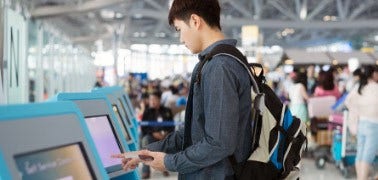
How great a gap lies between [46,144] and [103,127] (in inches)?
41.9

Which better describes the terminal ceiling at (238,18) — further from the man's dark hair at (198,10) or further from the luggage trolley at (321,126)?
the man's dark hair at (198,10)

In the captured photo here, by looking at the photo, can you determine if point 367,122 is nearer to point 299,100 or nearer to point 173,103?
point 299,100

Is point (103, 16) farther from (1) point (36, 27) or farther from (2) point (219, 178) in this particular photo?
(2) point (219, 178)

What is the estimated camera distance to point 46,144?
4.54 feet

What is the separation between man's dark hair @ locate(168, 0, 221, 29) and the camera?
2305 mm

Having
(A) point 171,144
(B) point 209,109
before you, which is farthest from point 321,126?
(B) point 209,109

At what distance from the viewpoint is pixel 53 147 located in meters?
1.41

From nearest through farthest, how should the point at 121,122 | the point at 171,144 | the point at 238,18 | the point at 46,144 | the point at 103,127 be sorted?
the point at 46,144
the point at 103,127
the point at 171,144
the point at 121,122
the point at 238,18

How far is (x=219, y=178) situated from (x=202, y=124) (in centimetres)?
22

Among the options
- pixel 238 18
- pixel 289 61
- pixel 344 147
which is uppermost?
pixel 238 18

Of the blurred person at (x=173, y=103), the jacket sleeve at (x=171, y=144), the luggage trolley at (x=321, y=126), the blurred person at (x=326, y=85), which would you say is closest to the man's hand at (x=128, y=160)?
the jacket sleeve at (x=171, y=144)

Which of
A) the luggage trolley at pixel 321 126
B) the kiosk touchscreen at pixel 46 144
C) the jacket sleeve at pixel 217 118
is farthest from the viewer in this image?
the luggage trolley at pixel 321 126

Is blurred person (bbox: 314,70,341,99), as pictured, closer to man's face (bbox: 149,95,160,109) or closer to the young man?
man's face (bbox: 149,95,160,109)

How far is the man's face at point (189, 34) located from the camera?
7.67ft
